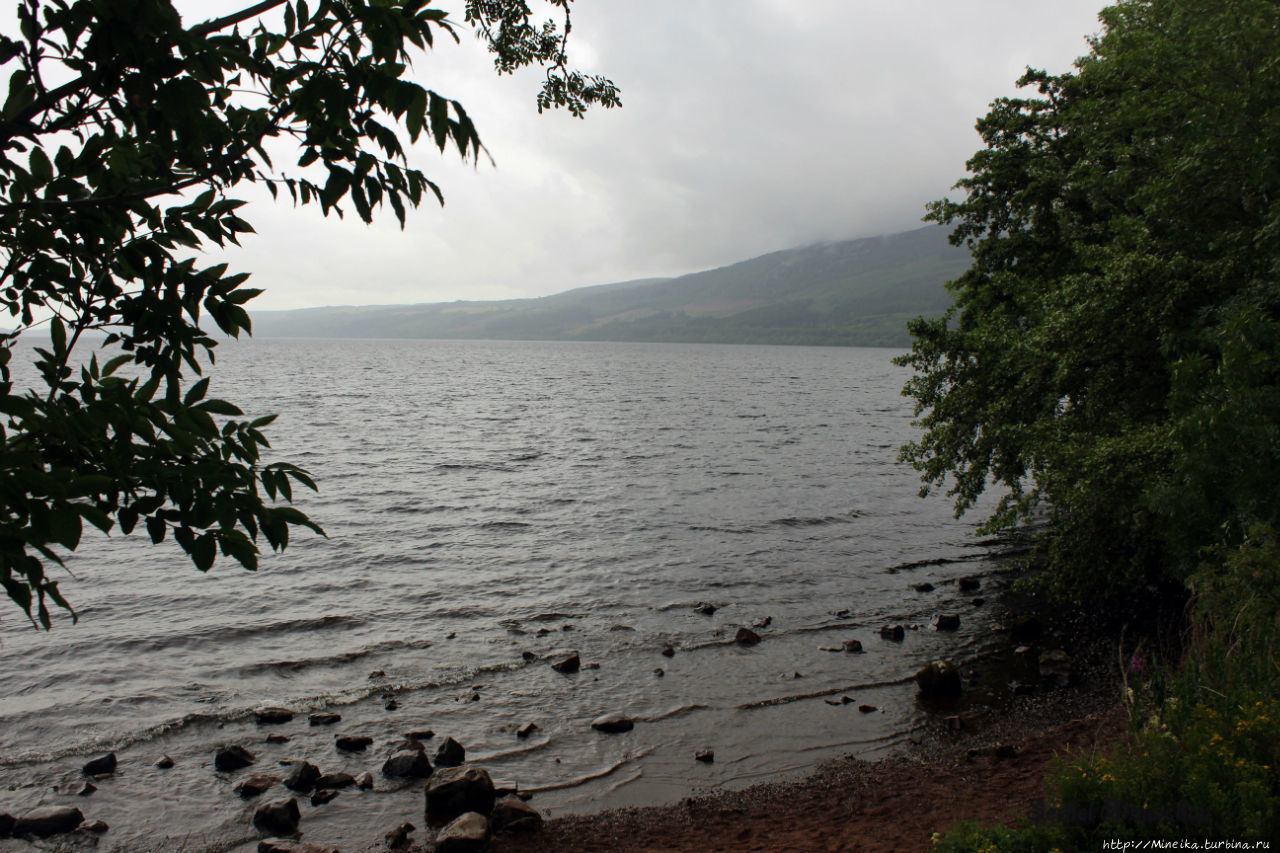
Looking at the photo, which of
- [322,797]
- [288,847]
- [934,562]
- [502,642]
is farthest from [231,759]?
[934,562]

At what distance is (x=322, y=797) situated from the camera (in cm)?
1208

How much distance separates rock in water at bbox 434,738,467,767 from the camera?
13328 millimetres

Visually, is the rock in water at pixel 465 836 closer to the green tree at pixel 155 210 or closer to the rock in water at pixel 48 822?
the rock in water at pixel 48 822

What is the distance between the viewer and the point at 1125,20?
2119 cm

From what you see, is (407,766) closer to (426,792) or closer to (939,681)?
(426,792)

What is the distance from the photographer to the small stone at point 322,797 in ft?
39.4

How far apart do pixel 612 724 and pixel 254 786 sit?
242 inches

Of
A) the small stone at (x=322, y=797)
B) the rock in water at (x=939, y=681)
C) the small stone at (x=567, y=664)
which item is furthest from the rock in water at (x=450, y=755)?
the rock in water at (x=939, y=681)

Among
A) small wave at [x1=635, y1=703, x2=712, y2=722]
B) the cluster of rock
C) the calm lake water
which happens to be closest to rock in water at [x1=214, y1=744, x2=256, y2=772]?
the cluster of rock

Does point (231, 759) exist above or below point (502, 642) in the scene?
above

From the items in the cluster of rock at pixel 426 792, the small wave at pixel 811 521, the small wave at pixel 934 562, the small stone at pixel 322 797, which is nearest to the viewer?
the cluster of rock at pixel 426 792

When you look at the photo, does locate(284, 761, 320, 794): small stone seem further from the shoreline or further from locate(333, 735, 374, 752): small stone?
the shoreline

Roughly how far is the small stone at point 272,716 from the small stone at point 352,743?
1.62 meters

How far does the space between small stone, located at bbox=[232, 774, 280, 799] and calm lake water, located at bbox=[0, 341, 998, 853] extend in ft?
0.63
